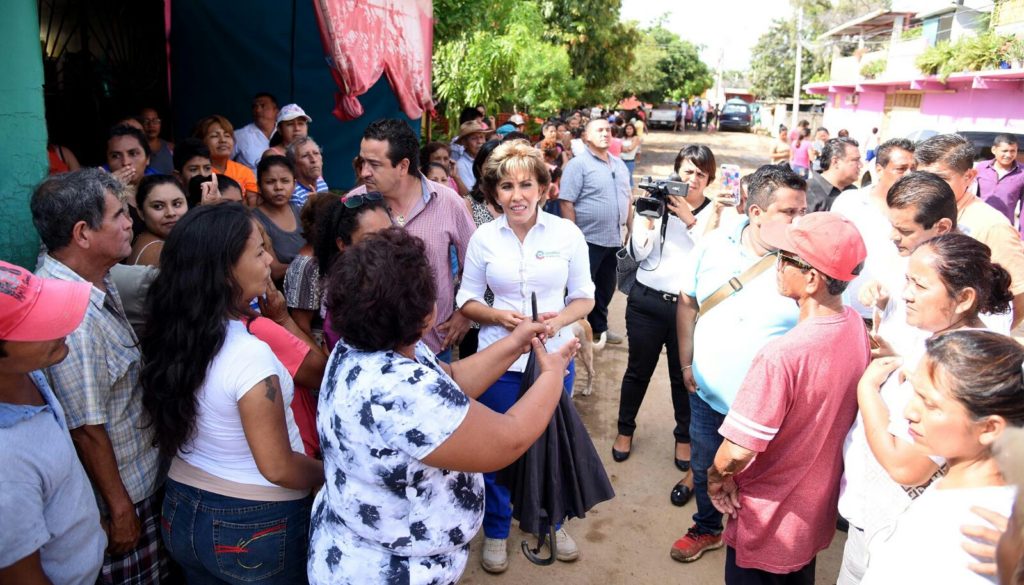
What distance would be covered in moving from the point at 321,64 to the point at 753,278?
5.74 m

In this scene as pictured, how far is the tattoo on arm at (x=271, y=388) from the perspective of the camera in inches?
69.2

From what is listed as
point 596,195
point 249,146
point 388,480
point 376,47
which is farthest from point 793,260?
point 249,146

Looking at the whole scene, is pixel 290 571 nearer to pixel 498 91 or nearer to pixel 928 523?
pixel 928 523

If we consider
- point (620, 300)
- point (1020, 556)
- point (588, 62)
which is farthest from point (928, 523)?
point (588, 62)

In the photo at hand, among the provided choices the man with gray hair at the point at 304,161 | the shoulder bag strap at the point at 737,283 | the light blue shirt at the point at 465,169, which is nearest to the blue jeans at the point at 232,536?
the shoulder bag strap at the point at 737,283

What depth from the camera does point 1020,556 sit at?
3.41 ft

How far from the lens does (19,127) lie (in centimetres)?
239

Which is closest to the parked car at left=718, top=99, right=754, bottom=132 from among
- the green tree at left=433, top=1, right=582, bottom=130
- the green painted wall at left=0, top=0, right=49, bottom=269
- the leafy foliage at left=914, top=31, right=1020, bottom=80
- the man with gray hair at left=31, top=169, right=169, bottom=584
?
the leafy foliage at left=914, top=31, right=1020, bottom=80

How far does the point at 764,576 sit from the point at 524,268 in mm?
1525

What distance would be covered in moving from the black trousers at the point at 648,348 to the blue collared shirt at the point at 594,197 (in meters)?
1.47

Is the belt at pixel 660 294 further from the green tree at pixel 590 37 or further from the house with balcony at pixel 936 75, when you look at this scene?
the green tree at pixel 590 37

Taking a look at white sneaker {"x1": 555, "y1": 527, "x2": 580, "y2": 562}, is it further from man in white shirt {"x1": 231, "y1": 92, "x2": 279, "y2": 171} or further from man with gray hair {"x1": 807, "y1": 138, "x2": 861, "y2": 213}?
man in white shirt {"x1": 231, "y1": 92, "x2": 279, "y2": 171}

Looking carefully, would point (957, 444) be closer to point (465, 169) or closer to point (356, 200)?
point (356, 200)

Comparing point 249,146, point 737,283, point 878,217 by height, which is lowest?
point 737,283
